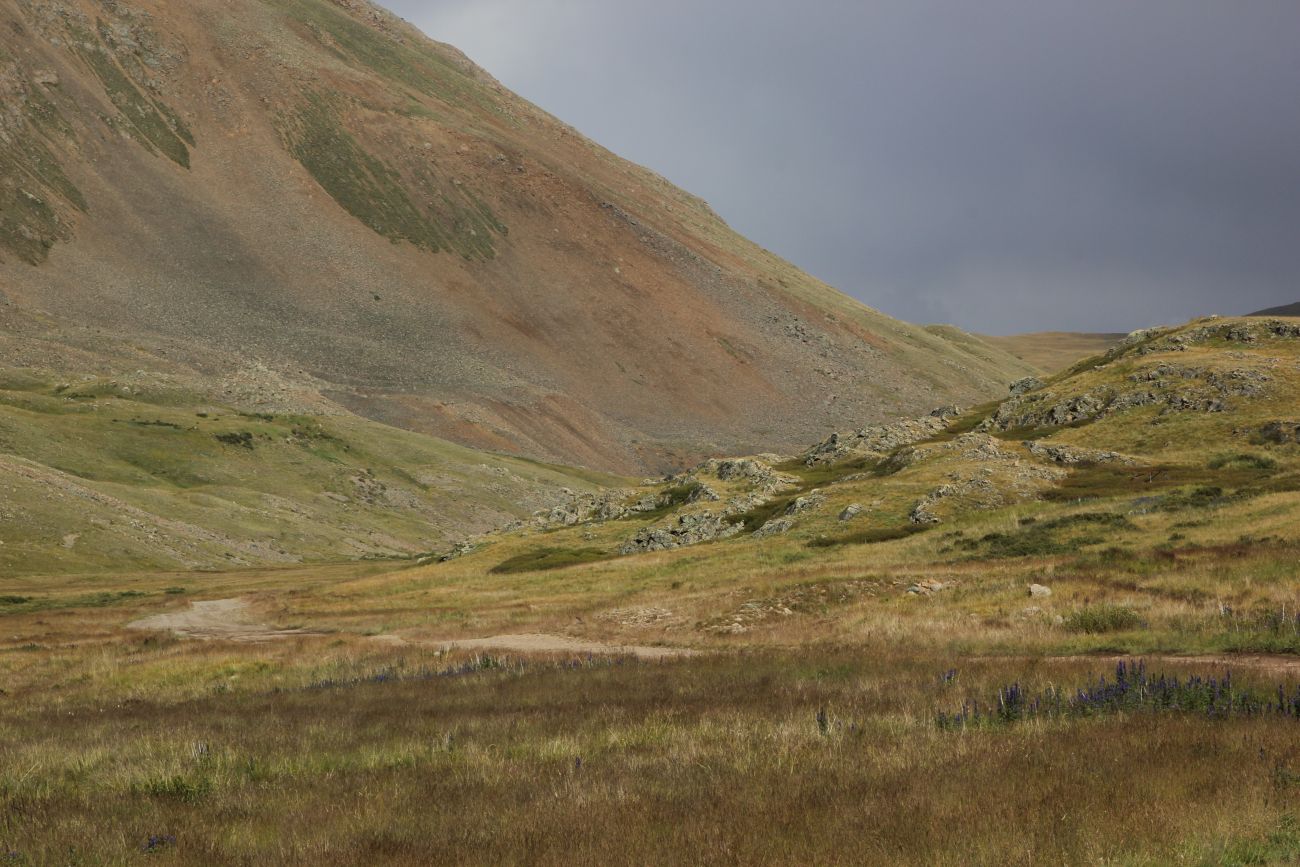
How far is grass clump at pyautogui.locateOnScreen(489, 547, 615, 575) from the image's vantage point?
67688 mm

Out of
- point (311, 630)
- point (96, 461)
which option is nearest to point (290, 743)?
point (311, 630)

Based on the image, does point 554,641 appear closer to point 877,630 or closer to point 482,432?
point 877,630

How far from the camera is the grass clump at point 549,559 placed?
6769 centimetres

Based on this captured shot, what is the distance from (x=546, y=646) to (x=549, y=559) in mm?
39405

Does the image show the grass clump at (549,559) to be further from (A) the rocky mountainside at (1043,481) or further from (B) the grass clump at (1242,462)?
(B) the grass clump at (1242,462)

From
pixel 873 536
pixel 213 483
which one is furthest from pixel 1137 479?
pixel 213 483

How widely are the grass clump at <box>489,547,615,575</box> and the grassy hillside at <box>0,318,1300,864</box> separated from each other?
→ 1227cm

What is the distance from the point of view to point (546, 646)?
100 ft

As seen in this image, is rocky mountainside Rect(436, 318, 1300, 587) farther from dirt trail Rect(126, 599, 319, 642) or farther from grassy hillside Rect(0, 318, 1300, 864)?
dirt trail Rect(126, 599, 319, 642)

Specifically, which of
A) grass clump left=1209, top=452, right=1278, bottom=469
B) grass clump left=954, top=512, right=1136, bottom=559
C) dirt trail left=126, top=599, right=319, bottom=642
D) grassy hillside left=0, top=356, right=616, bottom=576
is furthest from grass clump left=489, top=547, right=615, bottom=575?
grassy hillside left=0, top=356, right=616, bottom=576

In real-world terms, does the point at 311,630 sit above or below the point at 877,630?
below

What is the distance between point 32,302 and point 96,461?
224 feet

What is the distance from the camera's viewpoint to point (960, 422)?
96.8 metres

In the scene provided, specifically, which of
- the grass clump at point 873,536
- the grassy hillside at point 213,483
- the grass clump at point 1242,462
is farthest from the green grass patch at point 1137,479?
the grassy hillside at point 213,483
